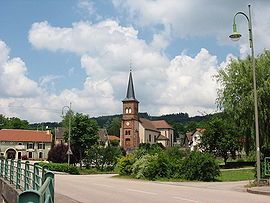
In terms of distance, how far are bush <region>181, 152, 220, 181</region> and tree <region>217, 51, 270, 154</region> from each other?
6.09 meters

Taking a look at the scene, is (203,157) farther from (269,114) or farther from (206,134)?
(206,134)

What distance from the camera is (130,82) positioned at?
125 meters

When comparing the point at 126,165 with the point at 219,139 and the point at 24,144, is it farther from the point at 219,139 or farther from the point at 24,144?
the point at 24,144

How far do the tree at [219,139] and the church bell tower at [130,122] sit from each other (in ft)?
229

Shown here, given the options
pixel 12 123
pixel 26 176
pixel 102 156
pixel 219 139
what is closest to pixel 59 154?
pixel 102 156

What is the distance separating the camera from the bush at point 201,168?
29.9 metres

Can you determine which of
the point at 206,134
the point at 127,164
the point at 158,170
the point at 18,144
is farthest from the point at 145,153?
the point at 18,144

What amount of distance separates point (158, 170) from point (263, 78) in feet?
39.3

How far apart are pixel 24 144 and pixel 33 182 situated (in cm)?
11078

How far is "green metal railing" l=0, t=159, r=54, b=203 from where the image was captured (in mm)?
4152

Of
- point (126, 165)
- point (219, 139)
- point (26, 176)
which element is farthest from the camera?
point (219, 139)

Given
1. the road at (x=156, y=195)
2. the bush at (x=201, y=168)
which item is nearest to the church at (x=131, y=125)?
the bush at (x=201, y=168)

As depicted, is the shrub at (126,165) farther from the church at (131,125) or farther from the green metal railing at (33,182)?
the church at (131,125)

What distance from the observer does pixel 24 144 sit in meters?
118
